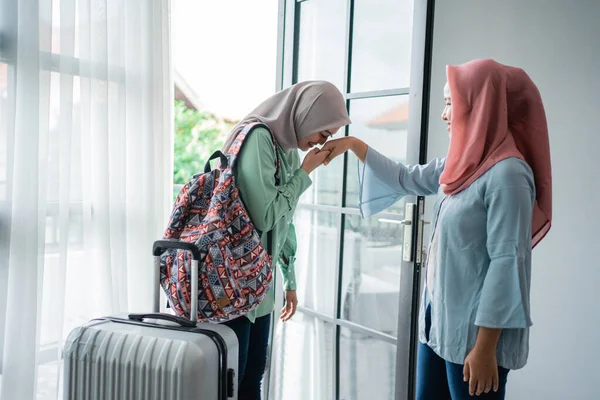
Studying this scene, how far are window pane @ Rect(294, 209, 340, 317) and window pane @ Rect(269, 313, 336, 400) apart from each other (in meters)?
0.09

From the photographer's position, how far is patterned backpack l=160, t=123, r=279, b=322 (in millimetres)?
1150

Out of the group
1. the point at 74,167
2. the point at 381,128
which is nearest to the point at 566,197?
the point at 381,128

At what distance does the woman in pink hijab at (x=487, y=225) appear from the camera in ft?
3.46

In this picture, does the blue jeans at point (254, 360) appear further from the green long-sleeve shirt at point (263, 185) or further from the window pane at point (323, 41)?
the window pane at point (323, 41)

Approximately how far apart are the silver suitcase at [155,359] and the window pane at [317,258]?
2.90 feet

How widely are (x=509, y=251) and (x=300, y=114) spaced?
0.63 meters

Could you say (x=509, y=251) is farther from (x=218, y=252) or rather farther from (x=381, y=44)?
(x=381, y=44)

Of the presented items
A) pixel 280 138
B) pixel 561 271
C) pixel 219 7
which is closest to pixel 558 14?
pixel 561 271

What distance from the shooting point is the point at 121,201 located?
70.5 inches

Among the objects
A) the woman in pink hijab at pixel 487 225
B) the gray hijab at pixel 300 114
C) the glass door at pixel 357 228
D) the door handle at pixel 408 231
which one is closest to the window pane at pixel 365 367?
the glass door at pixel 357 228

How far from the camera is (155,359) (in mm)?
1085

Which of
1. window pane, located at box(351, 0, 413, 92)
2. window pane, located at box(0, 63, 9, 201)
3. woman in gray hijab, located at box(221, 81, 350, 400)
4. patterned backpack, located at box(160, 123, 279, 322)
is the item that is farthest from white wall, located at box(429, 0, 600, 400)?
window pane, located at box(0, 63, 9, 201)

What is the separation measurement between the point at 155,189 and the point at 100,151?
0.26 meters

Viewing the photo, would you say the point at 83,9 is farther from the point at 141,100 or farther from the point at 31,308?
the point at 31,308
